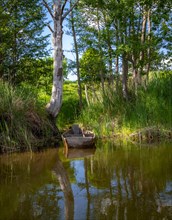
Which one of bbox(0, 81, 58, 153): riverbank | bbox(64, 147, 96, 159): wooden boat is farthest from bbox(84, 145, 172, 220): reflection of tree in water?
bbox(0, 81, 58, 153): riverbank

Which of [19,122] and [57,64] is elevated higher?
[57,64]

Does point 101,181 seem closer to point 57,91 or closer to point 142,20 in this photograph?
point 57,91

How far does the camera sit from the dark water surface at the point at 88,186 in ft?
13.3

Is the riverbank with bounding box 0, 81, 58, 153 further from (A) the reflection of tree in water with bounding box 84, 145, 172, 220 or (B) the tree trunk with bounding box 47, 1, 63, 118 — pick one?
(A) the reflection of tree in water with bounding box 84, 145, 172, 220

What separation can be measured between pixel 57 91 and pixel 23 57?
4.07m

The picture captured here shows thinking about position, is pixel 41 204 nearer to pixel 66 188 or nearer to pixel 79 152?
pixel 66 188

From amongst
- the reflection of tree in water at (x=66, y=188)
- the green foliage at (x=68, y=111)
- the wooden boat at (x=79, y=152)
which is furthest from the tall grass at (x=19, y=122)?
the green foliage at (x=68, y=111)

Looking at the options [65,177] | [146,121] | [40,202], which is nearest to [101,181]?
[65,177]

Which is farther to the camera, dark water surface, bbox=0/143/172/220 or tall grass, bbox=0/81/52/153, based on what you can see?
tall grass, bbox=0/81/52/153

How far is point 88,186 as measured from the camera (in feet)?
17.5

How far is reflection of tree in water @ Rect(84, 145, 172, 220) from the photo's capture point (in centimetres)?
397

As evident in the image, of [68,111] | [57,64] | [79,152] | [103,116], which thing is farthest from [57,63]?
[68,111]

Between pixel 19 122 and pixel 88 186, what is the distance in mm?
4643

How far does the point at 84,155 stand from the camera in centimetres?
840
